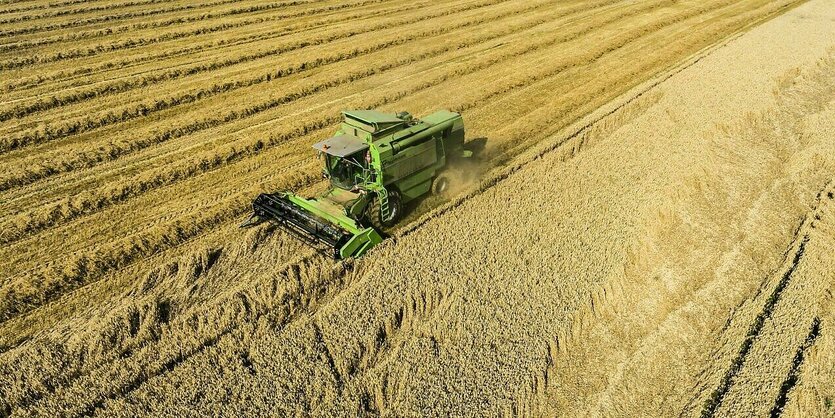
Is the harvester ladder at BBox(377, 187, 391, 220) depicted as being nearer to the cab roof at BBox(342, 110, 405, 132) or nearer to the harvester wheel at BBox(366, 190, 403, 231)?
the harvester wheel at BBox(366, 190, 403, 231)

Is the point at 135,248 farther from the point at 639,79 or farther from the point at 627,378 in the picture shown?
the point at 639,79

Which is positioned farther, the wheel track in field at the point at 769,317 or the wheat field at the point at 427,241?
the wheat field at the point at 427,241

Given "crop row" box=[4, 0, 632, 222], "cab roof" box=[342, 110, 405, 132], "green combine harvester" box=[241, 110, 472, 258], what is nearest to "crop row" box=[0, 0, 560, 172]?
"crop row" box=[4, 0, 632, 222]

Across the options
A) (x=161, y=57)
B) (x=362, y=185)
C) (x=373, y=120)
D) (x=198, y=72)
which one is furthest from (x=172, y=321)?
(x=161, y=57)

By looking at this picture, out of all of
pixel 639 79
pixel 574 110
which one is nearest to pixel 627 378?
pixel 574 110

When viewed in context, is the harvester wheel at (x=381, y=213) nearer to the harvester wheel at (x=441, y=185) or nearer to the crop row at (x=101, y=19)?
the harvester wheel at (x=441, y=185)

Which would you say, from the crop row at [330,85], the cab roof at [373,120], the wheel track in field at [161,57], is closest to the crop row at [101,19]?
the wheel track in field at [161,57]

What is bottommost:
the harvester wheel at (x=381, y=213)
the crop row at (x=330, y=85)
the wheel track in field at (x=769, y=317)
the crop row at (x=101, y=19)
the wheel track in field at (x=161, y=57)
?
the wheel track in field at (x=769, y=317)

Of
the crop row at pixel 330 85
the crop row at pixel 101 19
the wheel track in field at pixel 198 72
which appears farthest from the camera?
the crop row at pixel 101 19
